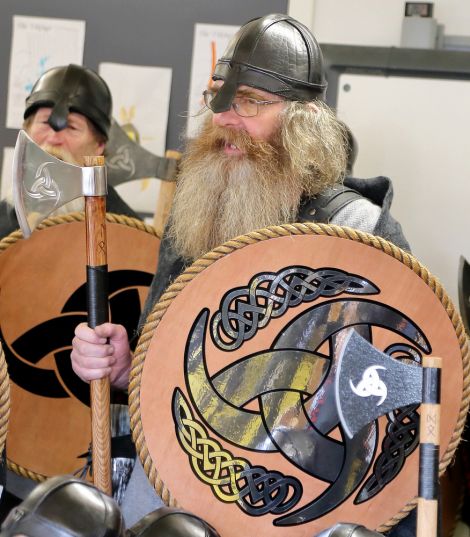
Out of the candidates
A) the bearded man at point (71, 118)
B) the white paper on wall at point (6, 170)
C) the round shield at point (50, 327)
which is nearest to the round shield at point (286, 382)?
the round shield at point (50, 327)

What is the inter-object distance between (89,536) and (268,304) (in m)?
0.49

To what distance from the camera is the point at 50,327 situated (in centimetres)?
234

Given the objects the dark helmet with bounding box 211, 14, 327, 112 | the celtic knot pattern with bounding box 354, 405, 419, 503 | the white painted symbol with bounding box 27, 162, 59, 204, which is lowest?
the celtic knot pattern with bounding box 354, 405, 419, 503

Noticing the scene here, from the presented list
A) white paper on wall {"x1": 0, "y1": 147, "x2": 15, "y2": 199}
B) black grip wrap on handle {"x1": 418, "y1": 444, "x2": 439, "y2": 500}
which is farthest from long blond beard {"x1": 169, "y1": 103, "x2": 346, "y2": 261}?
white paper on wall {"x1": 0, "y1": 147, "x2": 15, "y2": 199}

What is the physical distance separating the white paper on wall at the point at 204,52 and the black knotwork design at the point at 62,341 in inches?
48.3

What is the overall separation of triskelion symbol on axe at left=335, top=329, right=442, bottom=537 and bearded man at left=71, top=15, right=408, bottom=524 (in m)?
0.51

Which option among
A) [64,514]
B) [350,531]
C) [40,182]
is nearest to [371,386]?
[350,531]

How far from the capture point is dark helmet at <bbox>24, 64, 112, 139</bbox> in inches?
108

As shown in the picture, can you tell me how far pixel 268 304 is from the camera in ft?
5.91

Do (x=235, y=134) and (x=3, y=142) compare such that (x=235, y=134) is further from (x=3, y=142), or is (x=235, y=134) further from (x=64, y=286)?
(x=3, y=142)

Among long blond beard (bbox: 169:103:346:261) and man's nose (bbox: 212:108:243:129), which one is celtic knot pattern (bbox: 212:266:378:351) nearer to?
long blond beard (bbox: 169:103:346:261)

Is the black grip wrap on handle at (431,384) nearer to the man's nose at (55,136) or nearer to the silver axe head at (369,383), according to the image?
the silver axe head at (369,383)

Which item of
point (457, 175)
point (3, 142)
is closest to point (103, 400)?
point (457, 175)

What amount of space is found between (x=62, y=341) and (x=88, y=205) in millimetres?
493
